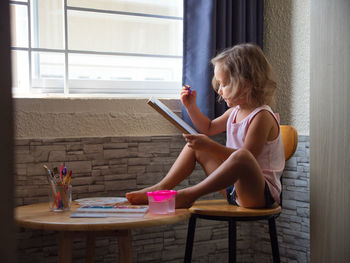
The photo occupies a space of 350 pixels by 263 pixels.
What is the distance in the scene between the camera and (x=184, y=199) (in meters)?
1.70

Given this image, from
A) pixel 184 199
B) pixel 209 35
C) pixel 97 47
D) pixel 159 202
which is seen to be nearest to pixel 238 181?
pixel 184 199

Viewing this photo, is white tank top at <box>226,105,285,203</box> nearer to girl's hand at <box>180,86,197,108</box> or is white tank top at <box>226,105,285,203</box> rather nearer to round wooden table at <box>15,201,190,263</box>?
girl's hand at <box>180,86,197,108</box>

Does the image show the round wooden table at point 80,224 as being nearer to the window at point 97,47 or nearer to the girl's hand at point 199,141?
the girl's hand at point 199,141

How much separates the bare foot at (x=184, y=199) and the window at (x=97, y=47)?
2.65 feet

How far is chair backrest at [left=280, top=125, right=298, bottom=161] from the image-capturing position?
199 centimetres

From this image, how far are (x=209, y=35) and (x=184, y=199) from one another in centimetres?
96

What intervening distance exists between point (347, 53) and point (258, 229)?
1.36m

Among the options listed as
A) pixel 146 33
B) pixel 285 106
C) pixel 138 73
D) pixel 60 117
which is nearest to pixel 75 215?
pixel 60 117

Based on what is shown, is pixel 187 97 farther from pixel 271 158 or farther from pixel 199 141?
pixel 271 158

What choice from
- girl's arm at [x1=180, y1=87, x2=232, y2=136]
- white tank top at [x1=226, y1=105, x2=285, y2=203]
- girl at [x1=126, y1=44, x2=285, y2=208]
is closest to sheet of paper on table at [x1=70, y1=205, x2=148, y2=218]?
girl at [x1=126, y1=44, x2=285, y2=208]

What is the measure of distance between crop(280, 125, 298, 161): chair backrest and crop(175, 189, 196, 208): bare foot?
1.90 feet

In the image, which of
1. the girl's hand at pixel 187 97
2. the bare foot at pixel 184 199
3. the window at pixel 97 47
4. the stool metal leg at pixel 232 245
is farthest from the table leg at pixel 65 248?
the girl's hand at pixel 187 97

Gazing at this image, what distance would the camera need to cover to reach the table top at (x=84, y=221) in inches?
54.0

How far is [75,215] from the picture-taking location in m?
1.51
